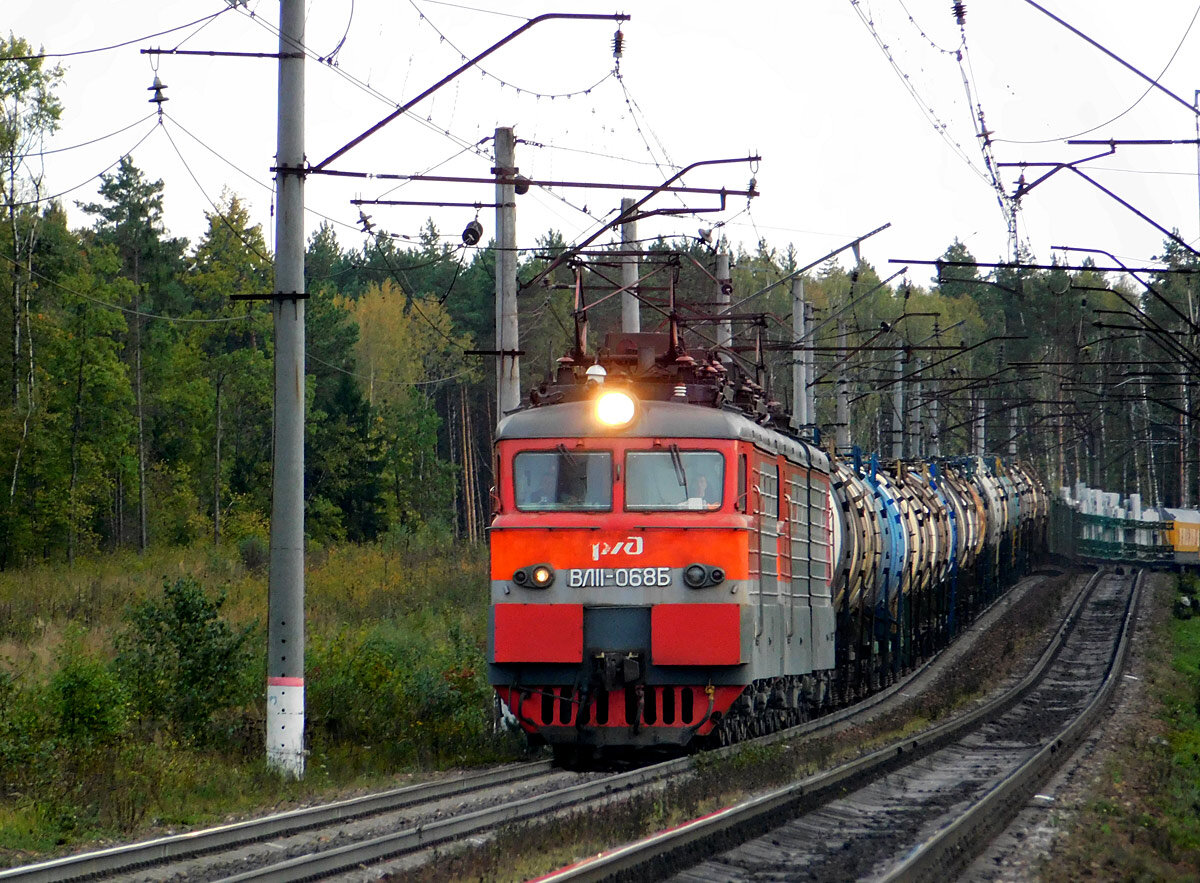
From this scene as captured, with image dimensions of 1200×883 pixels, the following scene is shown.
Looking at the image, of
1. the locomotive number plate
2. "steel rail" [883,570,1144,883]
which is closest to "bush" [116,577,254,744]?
the locomotive number plate

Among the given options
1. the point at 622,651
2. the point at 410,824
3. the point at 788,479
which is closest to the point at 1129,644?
the point at 788,479

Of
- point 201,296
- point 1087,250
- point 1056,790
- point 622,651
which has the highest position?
point 201,296

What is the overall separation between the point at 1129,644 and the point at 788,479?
57.4ft

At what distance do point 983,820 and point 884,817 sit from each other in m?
0.87

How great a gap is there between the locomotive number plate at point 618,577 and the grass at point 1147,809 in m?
3.79

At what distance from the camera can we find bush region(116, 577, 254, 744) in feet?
49.1

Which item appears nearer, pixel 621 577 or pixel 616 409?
pixel 621 577

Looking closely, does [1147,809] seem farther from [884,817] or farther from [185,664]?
[185,664]

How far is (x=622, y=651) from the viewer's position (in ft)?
44.0

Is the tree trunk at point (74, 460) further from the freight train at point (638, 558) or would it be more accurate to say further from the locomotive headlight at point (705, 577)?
the locomotive headlight at point (705, 577)

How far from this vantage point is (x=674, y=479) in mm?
13773

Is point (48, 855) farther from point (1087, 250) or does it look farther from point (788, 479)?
point (1087, 250)

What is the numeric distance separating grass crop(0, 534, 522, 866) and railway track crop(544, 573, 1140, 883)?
146 inches

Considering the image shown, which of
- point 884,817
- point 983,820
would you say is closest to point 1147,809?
point 983,820
